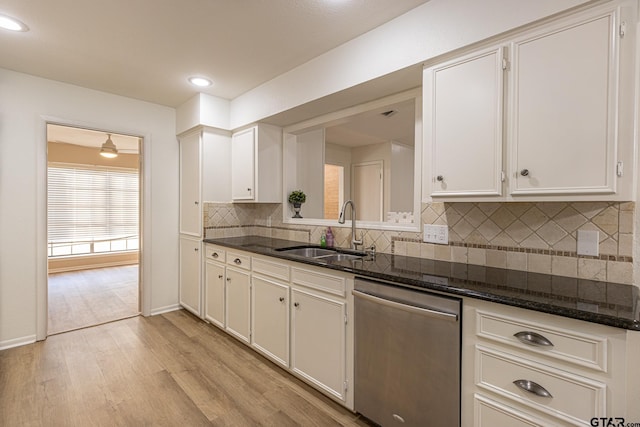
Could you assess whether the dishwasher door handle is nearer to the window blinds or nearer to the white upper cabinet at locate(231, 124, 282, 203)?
the white upper cabinet at locate(231, 124, 282, 203)

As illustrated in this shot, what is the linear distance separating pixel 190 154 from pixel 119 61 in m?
1.18

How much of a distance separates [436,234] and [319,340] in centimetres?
106

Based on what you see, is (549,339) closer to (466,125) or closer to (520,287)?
(520,287)

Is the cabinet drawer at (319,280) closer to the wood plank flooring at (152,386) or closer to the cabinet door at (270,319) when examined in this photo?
the cabinet door at (270,319)

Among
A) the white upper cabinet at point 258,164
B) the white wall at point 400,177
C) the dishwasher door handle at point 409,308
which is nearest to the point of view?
the dishwasher door handle at point 409,308

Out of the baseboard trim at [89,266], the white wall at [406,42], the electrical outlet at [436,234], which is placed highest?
the white wall at [406,42]

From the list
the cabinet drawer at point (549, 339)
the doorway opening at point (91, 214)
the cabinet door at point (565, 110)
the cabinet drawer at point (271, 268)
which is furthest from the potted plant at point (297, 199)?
the doorway opening at point (91, 214)

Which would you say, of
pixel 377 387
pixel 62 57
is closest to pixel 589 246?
pixel 377 387

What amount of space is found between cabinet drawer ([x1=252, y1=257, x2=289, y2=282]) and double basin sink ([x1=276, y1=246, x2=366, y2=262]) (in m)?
0.15

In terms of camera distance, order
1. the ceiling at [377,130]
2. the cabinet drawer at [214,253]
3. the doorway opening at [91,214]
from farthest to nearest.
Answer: the doorway opening at [91,214] < the ceiling at [377,130] < the cabinet drawer at [214,253]

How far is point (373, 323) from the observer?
5.71ft

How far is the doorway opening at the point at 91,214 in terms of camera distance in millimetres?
4980

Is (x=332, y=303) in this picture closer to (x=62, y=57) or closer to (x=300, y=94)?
(x=300, y=94)

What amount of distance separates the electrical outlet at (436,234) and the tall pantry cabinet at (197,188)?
2320 mm
